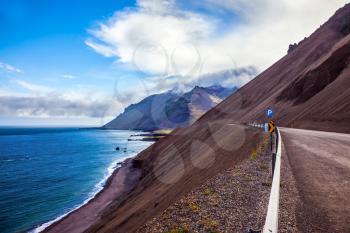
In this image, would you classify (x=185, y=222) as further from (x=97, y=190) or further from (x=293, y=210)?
(x=97, y=190)

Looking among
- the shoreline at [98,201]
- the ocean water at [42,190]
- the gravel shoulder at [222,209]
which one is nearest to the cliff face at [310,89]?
the shoreline at [98,201]

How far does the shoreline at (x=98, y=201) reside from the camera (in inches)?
1308

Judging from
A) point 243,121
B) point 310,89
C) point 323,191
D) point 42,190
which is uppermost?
point 310,89

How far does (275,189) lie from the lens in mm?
6691

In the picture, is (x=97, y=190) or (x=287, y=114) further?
(x=287, y=114)

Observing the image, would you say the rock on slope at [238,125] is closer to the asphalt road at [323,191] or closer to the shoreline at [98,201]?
the shoreline at [98,201]

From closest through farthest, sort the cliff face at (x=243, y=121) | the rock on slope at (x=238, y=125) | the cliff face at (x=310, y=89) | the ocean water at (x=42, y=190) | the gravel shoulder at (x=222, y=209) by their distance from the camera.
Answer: the gravel shoulder at (x=222, y=209) → the rock on slope at (x=238, y=125) → the cliff face at (x=243, y=121) → the ocean water at (x=42, y=190) → the cliff face at (x=310, y=89)

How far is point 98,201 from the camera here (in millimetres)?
44000

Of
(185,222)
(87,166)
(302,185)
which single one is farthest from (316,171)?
(87,166)

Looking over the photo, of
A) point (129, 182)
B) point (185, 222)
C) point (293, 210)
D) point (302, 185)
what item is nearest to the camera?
point (293, 210)

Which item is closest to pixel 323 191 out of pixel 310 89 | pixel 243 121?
pixel 310 89

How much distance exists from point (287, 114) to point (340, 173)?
200ft

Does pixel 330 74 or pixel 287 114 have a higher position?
pixel 330 74

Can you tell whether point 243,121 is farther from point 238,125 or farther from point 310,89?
point 238,125
